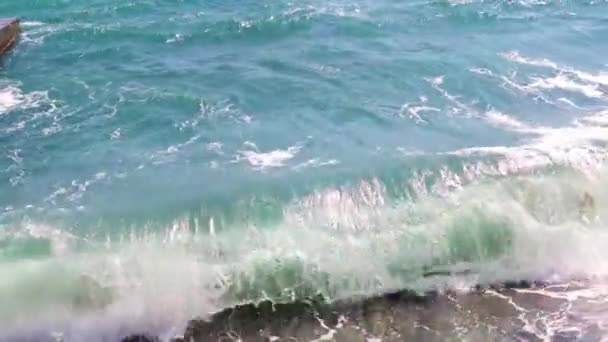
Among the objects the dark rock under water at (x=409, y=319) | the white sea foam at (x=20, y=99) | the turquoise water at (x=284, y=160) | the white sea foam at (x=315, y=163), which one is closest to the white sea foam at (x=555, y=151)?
the turquoise water at (x=284, y=160)

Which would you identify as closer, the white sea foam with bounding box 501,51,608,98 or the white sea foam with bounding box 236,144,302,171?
the white sea foam with bounding box 236,144,302,171

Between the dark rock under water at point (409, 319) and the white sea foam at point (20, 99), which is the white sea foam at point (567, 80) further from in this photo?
the white sea foam at point (20, 99)

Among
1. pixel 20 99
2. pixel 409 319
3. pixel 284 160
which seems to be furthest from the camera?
pixel 20 99

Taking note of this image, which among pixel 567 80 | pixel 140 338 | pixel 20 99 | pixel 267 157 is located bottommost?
pixel 140 338

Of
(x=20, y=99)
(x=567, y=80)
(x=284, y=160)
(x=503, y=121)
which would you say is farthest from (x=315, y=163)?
(x=20, y=99)

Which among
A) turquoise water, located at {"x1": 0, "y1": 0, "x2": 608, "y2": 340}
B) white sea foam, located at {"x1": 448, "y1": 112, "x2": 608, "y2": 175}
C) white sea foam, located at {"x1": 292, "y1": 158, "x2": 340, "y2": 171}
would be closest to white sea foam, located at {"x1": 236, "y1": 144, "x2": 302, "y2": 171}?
turquoise water, located at {"x1": 0, "y1": 0, "x2": 608, "y2": 340}

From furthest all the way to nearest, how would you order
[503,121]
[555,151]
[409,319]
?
[503,121] < [555,151] < [409,319]

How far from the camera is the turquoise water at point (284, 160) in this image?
1920 cm

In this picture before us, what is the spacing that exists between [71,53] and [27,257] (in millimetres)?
15645

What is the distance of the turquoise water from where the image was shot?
19.2m

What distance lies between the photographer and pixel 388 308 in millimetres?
18500

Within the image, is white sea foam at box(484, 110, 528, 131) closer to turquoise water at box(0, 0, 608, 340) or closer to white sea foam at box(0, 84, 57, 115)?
turquoise water at box(0, 0, 608, 340)

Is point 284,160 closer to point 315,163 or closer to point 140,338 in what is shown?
point 315,163

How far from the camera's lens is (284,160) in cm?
2342
